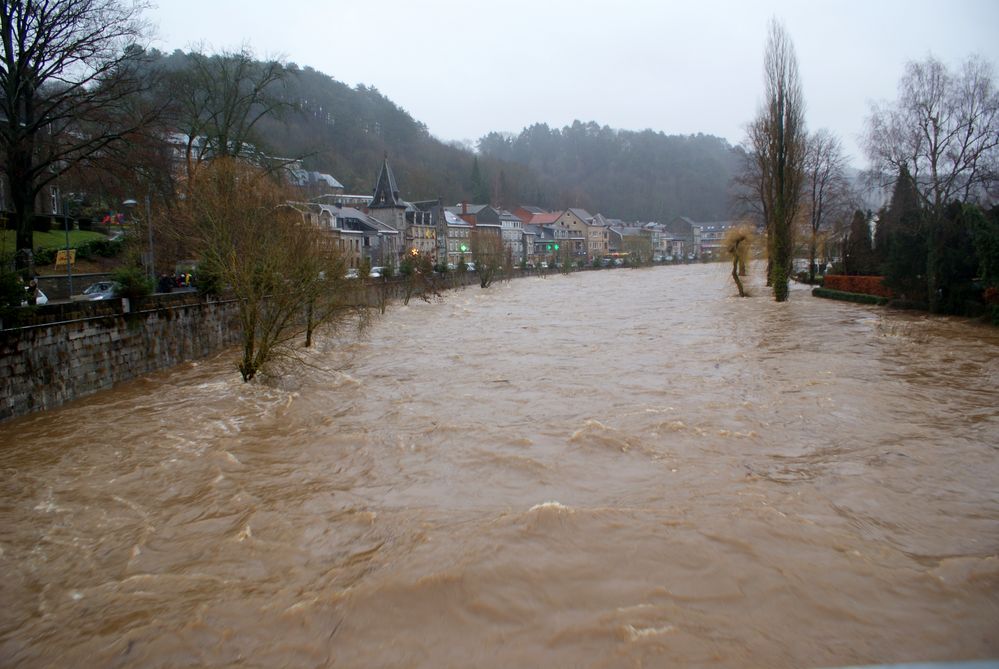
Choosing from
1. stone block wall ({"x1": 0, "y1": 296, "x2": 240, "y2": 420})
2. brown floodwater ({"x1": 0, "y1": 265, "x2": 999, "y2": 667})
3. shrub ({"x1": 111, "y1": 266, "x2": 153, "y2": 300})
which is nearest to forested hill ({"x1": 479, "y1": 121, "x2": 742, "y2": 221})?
stone block wall ({"x1": 0, "y1": 296, "x2": 240, "y2": 420})

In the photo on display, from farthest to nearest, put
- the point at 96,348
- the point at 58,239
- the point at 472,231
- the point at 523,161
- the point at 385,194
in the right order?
1. the point at 523,161
2. the point at 385,194
3. the point at 472,231
4. the point at 58,239
5. the point at 96,348

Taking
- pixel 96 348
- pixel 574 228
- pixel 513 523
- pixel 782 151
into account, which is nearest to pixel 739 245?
pixel 782 151

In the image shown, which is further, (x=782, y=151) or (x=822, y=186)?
(x=822, y=186)

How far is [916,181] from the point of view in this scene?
1148 inches

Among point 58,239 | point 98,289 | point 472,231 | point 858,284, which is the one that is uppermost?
point 472,231

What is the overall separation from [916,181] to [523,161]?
417 feet

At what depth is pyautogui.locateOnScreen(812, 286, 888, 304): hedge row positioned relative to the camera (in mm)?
32250

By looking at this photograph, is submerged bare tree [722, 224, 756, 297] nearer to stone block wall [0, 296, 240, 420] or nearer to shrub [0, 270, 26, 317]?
stone block wall [0, 296, 240, 420]

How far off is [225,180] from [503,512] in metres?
14.3

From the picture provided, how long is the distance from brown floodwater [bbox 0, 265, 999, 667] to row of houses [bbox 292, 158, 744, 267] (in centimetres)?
1226

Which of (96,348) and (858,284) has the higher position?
(858,284)

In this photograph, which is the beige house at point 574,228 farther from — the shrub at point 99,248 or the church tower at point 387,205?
the shrub at point 99,248

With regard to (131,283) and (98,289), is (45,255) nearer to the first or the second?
(98,289)

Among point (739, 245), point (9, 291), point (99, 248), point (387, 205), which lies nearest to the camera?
point (9, 291)
